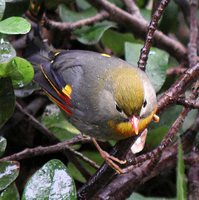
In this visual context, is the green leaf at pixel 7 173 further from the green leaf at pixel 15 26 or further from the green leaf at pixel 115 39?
the green leaf at pixel 115 39

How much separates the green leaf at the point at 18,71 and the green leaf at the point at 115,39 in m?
0.96

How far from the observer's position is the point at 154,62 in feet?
8.11

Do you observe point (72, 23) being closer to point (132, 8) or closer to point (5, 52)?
point (132, 8)

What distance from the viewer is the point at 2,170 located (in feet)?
5.94

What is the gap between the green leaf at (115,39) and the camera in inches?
112

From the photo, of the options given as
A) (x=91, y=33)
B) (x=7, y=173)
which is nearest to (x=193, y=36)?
(x=91, y=33)

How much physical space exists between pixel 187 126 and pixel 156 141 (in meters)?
0.19

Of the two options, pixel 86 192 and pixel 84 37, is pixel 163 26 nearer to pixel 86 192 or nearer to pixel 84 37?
pixel 84 37

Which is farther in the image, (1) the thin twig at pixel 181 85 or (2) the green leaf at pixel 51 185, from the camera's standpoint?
(1) the thin twig at pixel 181 85

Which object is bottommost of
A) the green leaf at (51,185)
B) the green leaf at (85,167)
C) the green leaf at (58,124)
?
the green leaf at (85,167)

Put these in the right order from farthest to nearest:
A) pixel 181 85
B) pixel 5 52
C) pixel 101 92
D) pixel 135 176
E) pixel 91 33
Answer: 1. pixel 91 33
2. pixel 101 92
3. pixel 135 176
4. pixel 181 85
5. pixel 5 52

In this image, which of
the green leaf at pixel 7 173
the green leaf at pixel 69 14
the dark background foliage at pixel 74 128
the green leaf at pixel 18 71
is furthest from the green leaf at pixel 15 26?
the green leaf at pixel 69 14

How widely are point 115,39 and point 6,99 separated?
1074 mm

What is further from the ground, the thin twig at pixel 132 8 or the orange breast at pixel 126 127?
the thin twig at pixel 132 8
